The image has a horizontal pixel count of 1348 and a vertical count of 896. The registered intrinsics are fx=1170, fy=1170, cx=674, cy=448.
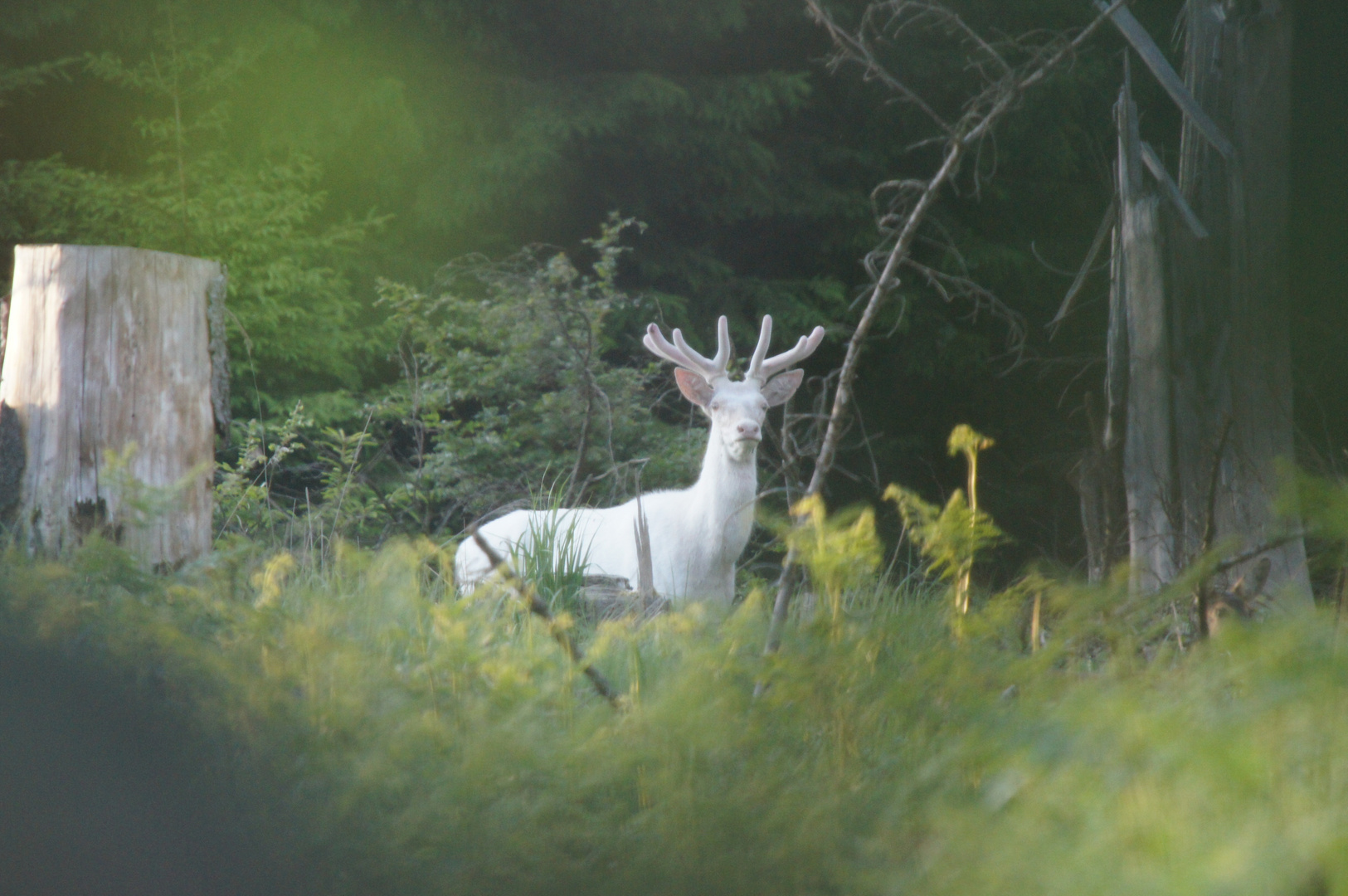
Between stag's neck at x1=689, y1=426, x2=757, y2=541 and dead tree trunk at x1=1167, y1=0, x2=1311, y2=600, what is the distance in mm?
2073

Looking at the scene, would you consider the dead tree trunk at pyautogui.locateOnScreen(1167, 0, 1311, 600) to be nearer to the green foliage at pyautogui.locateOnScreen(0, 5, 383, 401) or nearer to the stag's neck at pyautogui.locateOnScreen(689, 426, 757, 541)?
the stag's neck at pyautogui.locateOnScreen(689, 426, 757, 541)

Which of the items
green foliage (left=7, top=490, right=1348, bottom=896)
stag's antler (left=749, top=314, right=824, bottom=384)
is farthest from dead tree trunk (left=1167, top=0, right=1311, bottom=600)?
green foliage (left=7, top=490, right=1348, bottom=896)

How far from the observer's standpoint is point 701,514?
5363 millimetres

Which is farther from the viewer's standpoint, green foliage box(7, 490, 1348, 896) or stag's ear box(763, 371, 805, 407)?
stag's ear box(763, 371, 805, 407)

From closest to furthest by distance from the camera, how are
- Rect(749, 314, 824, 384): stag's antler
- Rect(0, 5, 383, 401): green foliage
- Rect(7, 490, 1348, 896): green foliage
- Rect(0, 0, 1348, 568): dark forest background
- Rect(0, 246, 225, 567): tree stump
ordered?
1. Rect(7, 490, 1348, 896): green foliage
2. Rect(0, 246, 225, 567): tree stump
3. Rect(749, 314, 824, 384): stag's antler
4. Rect(0, 5, 383, 401): green foliage
5. Rect(0, 0, 1348, 568): dark forest background

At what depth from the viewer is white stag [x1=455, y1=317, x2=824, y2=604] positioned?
5230mm

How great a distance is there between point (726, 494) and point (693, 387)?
2.02 feet

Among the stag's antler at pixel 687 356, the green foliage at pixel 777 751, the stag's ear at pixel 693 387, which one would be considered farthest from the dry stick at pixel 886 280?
the stag's antler at pixel 687 356

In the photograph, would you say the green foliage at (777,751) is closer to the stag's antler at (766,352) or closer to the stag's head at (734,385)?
the stag's head at (734,385)

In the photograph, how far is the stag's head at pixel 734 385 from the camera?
5266mm

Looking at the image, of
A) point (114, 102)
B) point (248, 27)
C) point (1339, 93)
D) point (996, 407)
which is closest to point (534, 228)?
point (248, 27)

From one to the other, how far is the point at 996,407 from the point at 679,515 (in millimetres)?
7872

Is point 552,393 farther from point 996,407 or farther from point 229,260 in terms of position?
point 996,407

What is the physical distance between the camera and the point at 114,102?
9.61 metres
